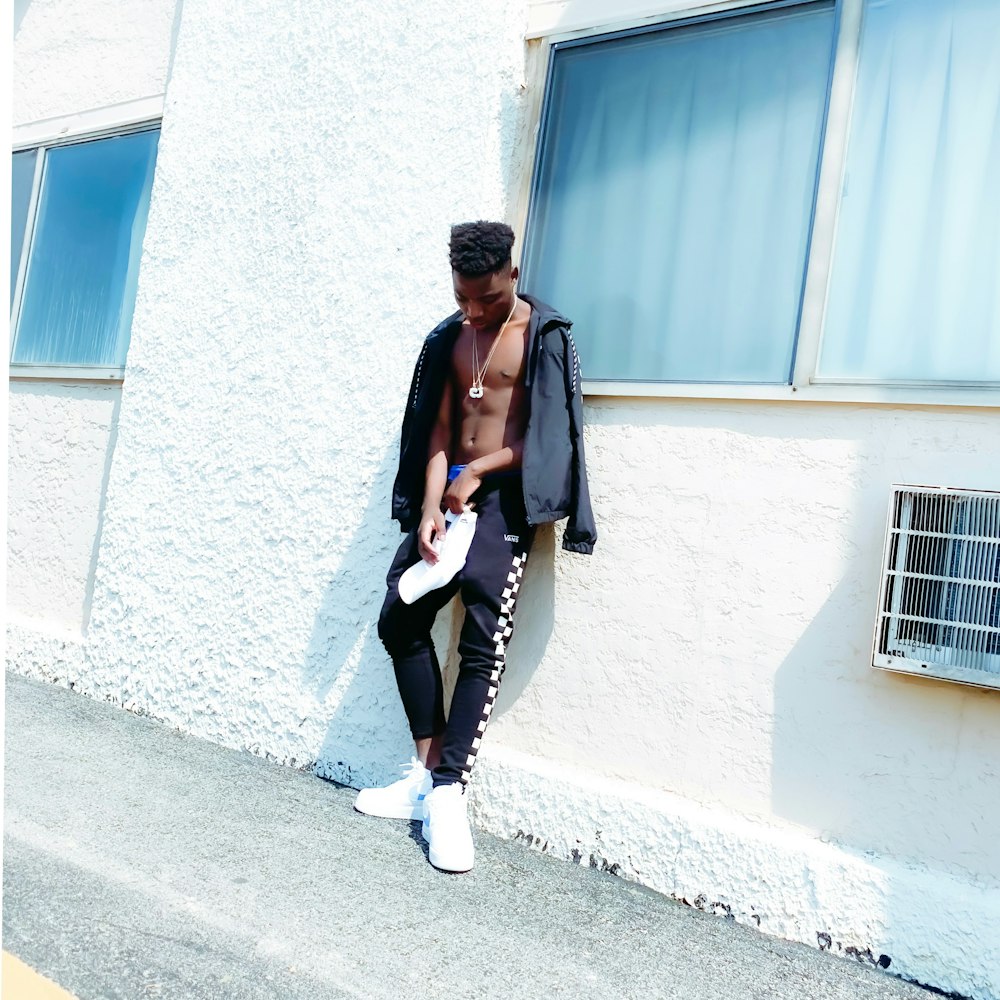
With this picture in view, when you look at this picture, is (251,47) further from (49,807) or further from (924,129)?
(49,807)

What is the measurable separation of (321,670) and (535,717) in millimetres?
909

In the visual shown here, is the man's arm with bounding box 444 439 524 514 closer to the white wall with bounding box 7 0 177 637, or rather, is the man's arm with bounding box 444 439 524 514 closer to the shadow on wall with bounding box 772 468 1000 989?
the shadow on wall with bounding box 772 468 1000 989

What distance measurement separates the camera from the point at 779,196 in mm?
3355

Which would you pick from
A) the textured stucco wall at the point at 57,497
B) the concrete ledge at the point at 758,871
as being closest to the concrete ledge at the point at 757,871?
the concrete ledge at the point at 758,871

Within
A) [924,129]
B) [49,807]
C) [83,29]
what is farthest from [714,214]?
[83,29]

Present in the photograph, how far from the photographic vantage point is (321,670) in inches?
154

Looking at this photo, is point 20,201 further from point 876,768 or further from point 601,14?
point 876,768

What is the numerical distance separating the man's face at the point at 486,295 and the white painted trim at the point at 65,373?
2.40 m

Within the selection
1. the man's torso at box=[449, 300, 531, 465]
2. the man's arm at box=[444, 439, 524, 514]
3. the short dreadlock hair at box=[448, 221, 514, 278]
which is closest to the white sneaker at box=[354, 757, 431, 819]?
the man's arm at box=[444, 439, 524, 514]

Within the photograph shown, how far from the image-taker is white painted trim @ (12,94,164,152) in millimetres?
5203

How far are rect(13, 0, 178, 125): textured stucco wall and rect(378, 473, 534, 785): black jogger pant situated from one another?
3.24 meters

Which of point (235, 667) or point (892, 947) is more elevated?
point (235, 667)

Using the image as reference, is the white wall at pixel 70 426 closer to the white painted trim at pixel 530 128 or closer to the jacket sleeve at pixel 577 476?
the white painted trim at pixel 530 128

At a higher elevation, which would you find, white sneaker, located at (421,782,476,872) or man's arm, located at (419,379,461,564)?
man's arm, located at (419,379,461,564)
